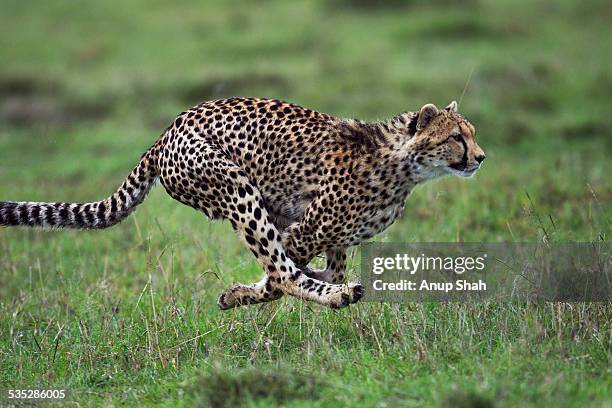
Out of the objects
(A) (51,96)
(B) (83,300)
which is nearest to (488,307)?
(B) (83,300)

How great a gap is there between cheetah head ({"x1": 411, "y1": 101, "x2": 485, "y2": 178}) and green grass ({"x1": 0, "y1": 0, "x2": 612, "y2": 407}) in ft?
2.56

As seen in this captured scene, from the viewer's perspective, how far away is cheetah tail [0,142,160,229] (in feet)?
18.4

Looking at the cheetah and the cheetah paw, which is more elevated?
the cheetah

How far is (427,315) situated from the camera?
17.9 ft

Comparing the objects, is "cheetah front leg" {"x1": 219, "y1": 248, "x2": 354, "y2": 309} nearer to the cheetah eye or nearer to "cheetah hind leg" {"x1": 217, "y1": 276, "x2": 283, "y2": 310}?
"cheetah hind leg" {"x1": 217, "y1": 276, "x2": 283, "y2": 310}

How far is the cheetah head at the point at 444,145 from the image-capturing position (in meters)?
5.36

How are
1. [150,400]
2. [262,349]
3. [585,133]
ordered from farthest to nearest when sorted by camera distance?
[585,133] → [262,349] → [150,400]

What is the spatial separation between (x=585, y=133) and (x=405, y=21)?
576cm

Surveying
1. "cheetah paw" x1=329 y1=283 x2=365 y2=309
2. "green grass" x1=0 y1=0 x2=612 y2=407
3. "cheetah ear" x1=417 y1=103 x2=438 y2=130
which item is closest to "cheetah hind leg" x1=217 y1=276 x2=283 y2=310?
"green grass" x1=0 y1=0 x2=612 y2=407

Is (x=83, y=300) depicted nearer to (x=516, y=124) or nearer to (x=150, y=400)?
(x=150, y=400)

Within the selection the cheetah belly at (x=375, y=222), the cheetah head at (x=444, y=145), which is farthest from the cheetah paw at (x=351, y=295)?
the cheetah head at (x=444, y=145)

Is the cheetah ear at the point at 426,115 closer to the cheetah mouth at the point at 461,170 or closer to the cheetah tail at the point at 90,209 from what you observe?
the cheetah mouth at the point at 461,170

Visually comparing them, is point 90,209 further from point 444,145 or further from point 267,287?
point 444,145

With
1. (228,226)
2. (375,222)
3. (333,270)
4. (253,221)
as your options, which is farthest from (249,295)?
(228,226)
